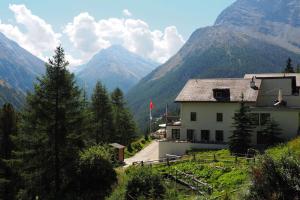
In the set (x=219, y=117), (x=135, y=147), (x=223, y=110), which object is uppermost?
(x=223, y=110)

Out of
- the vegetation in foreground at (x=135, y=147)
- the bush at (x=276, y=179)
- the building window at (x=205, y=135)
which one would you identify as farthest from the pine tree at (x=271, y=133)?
the bush at (x=276, y=179)

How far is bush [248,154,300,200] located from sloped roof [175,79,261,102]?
121ft

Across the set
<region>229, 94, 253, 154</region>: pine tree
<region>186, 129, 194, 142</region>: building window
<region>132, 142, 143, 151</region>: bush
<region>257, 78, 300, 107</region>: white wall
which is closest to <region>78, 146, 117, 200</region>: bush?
<region>229, 94, 253, 154</region>: pine tree

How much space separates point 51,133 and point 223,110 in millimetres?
24552

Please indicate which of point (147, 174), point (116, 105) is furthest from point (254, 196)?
point (116, 105)

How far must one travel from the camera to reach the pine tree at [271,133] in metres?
47.3

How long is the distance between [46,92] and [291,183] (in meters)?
26.7

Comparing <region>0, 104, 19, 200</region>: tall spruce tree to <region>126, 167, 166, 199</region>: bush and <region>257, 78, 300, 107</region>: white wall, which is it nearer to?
<region>126, 167, 166, 199</region>: bush

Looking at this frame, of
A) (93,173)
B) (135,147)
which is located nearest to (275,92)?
(135,147)

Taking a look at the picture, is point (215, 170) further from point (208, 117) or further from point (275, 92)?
point (275, 92)

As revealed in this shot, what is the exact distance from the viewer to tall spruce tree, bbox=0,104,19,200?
1656 inches

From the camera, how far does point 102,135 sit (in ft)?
246

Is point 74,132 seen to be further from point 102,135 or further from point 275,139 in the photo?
point 102,135

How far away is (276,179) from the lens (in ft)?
49.3
